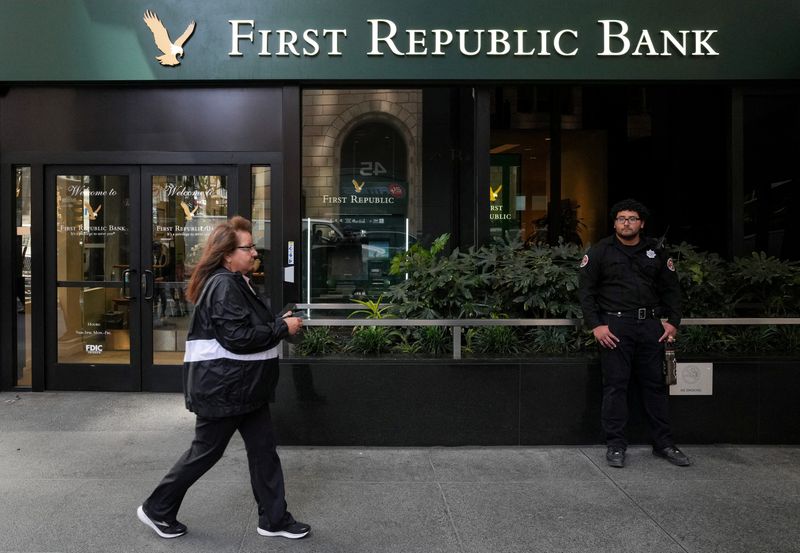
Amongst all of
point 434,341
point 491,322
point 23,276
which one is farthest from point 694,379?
point 23,276

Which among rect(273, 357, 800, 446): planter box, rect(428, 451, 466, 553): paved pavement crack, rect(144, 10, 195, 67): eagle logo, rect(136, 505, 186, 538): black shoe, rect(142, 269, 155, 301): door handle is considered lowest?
rect(428, 451, 466, 553): paved pavement crack

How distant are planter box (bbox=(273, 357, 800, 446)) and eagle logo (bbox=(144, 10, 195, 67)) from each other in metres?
3.73

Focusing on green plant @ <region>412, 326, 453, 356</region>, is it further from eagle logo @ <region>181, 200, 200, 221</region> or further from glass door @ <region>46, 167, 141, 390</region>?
glass door @ <region>46, 167, 141, 390</region>

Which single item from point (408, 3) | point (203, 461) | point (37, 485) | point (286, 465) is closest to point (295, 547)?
point (203, 461)

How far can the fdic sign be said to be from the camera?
5637 mm

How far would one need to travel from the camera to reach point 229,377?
3742mm

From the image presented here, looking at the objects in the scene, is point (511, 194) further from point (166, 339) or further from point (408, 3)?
point (166, 339)

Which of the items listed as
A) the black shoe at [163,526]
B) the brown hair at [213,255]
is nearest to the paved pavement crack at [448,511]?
the black shoe at [163,526]

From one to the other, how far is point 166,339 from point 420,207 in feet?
10.6

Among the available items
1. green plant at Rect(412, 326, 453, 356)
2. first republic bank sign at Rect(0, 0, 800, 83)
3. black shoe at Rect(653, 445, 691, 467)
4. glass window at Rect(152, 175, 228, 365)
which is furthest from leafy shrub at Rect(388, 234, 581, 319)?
glass window at Rect(152, 175, 228, 365)

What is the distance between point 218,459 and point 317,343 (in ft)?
6.66

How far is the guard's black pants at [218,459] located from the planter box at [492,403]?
162 centimetres

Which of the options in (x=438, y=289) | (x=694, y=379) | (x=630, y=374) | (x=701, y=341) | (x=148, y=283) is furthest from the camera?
(x=148, y=283)

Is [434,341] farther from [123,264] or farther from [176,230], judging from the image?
[123,264]
